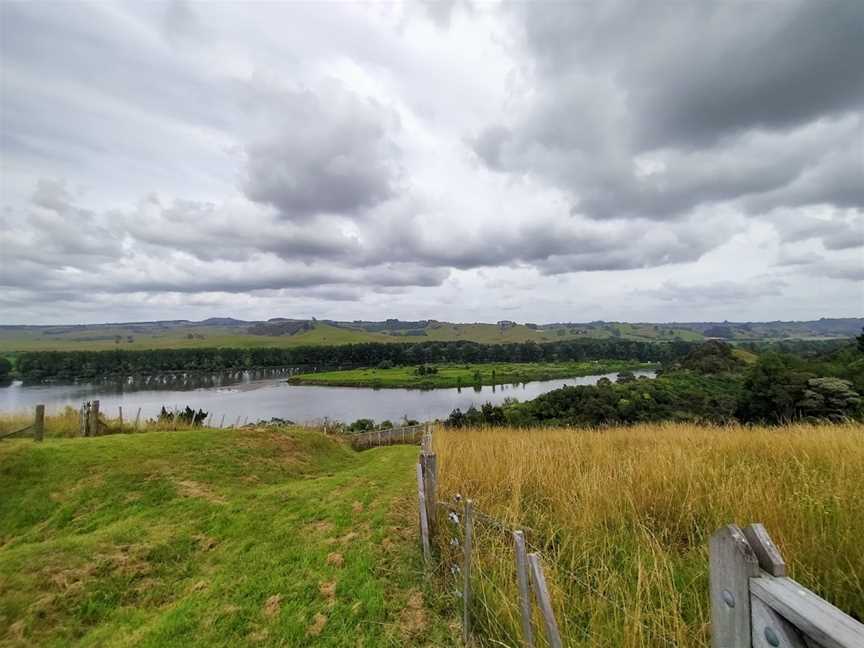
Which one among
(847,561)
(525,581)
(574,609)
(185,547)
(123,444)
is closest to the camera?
(525,581)

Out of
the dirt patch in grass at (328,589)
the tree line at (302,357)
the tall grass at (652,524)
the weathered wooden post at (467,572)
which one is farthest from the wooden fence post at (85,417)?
the tree line at (302,357)

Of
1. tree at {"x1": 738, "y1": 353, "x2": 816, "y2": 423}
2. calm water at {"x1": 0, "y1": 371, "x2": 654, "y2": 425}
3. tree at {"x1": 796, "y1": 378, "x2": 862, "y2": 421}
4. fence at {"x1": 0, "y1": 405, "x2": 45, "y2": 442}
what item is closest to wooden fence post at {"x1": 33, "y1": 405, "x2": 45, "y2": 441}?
fence at {"x1": 0, "y1": 405, "x2": 45, "y2": 442}

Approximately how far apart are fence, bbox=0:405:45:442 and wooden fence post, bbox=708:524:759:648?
15.5 m

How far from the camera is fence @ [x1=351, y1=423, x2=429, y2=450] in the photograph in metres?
20.3

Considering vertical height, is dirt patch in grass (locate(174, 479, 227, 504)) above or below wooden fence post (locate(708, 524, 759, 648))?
below

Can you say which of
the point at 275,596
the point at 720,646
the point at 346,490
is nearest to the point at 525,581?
the point at 720,646

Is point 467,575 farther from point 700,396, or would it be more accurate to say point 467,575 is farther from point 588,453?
point 700,396

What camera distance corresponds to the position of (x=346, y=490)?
8195 millimetres

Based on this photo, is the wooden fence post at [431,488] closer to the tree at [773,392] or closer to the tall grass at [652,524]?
the tall grass at [652,524]

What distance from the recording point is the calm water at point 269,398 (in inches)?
2015

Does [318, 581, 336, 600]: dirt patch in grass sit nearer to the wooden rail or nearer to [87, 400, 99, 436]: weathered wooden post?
the wooden rail

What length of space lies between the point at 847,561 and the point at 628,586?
137 centimetres

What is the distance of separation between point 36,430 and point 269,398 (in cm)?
5629

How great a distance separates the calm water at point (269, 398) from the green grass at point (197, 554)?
37197 mm
